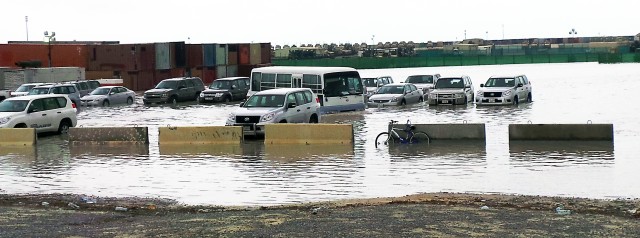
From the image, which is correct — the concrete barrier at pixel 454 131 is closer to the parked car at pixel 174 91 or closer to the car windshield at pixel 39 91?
the car windshield at pixel 39 91

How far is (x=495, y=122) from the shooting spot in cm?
3812

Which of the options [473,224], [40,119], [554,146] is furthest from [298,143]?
[473,224]

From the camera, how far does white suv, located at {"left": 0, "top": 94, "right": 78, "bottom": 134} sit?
34438mm

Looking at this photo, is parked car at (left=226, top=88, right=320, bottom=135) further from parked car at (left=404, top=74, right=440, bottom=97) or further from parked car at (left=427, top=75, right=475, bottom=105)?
parked car at (left=404, top=74, right=440, bottom=97)

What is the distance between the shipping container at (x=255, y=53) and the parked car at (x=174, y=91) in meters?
27.0

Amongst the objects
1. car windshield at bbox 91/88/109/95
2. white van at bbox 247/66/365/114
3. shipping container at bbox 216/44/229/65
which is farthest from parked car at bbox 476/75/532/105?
shipping container at bbox 216/44/229/65

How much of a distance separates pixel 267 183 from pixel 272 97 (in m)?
11.6

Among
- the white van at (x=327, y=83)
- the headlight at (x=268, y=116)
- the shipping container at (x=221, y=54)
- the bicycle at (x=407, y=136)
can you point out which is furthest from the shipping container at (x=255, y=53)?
the bicycle at (x=407, y=136)

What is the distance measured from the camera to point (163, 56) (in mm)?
77875

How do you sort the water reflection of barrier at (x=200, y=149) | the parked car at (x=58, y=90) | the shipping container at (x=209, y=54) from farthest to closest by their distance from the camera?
the shipping container at (x=209, y=54)
the parked car at (x=58, y=90)
the water reflection of barrier at (x=200, y=149)

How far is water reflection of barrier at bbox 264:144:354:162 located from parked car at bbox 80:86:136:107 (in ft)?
92.3

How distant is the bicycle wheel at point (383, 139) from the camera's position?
98.4 feet

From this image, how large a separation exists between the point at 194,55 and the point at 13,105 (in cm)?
4635

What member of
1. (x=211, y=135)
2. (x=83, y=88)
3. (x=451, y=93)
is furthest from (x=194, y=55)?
(x=211, y=135)
